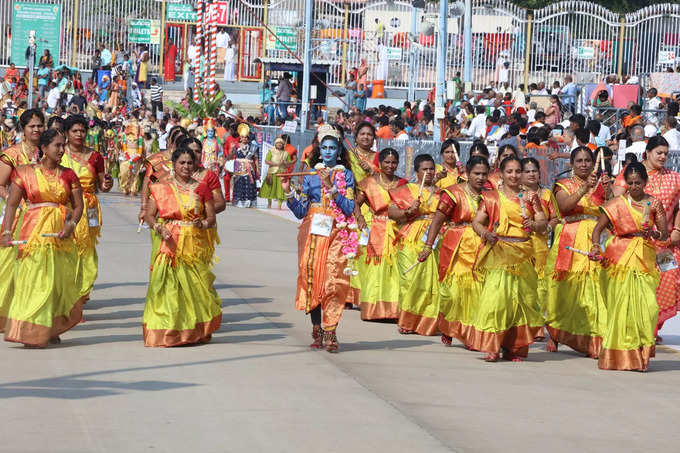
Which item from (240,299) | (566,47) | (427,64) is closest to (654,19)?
(566,47)

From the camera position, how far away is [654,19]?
1567 inches

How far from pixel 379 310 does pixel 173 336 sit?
9.14ft

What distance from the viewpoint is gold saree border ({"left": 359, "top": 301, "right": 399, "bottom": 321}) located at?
42.1 feet

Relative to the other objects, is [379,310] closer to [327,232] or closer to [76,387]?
[327,232]

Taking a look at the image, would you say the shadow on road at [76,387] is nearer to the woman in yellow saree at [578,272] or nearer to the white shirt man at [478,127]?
the woman in yellow saree at [578,272]

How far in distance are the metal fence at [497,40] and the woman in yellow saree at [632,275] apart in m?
24.6

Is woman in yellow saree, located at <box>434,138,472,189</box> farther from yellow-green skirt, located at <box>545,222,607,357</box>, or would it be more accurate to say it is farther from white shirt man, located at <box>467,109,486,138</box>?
white shirt man, located at <box>467,109,486,138</box>

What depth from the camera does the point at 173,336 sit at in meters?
10.6

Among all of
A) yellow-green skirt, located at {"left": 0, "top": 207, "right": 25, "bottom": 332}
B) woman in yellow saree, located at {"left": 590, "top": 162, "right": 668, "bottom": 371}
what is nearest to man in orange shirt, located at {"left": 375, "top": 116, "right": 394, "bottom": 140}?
yellow-green skirt, located at {"left": 0, "top": 207, "right": 25, "bottom": 332}

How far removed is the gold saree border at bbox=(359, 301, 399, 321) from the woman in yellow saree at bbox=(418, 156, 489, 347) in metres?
1.45

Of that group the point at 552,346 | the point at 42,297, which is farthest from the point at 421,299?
the point at 42,297

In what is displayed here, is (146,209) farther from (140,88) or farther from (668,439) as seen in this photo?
(140,88)

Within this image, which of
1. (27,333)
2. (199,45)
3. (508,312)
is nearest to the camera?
(27,333)

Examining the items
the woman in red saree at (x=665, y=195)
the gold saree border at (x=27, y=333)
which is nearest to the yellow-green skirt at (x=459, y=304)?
the woman in red saree at (x=665, y=195)
